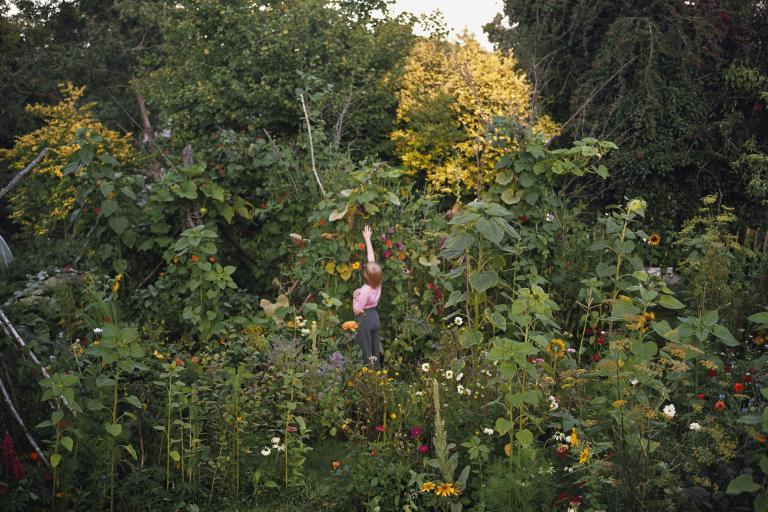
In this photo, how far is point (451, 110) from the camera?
11.0m

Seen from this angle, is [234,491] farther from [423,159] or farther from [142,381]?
[423,159]

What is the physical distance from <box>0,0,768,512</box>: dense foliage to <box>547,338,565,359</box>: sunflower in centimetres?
5

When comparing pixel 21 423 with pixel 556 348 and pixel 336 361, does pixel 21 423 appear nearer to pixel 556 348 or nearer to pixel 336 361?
pixel 336 361

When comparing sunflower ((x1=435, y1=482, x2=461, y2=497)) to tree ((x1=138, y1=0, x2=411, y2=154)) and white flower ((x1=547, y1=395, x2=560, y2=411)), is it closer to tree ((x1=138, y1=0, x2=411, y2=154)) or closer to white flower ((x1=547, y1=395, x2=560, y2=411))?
white flower ((x1=547, y1=395, x2=560, y2=411))

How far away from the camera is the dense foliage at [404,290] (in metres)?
3.49

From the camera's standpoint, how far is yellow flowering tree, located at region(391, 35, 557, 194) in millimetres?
10320

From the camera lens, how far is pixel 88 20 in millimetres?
20703

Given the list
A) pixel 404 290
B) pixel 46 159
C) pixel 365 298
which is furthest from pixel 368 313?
pixel 46 159

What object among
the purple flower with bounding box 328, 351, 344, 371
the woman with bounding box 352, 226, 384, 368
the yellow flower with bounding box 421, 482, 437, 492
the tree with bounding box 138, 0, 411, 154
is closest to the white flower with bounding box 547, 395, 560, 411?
the yellow flower with bounding box 421, 482, 437, 492

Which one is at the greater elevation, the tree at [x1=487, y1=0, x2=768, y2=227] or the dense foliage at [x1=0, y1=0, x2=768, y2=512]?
the tree at [x1=487, y1=0, x2=768, y2=227]

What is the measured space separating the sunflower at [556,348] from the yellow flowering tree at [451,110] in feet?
18.9

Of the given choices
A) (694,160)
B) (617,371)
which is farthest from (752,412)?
(694,160)

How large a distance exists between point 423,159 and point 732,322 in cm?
593

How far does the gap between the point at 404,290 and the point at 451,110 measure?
214 inches
